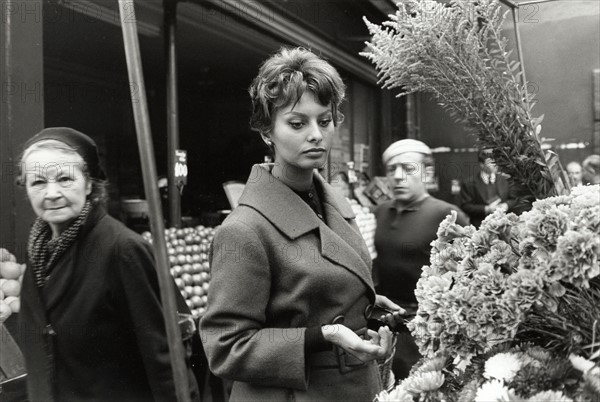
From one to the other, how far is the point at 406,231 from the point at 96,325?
1.91 metres

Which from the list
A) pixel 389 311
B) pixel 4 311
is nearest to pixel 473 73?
pixel 389 311

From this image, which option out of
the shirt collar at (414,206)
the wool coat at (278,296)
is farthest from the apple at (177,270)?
the wool coat at (278,296)

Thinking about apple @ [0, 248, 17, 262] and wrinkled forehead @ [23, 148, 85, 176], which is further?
apple @ [0, 248, 17, 262]

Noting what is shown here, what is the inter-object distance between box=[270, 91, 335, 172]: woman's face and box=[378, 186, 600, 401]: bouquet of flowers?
1.66 feet

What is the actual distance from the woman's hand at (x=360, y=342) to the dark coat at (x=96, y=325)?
0.81m

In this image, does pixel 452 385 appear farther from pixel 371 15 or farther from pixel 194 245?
pixel 371 15

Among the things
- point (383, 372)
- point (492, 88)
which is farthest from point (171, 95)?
point (492, 88)

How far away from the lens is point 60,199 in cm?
183

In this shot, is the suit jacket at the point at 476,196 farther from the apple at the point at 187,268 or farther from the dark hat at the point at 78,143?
the dark hat at the point at 78,143

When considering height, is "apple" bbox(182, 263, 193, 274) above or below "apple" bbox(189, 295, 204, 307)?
above

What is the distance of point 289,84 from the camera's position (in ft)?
4.55

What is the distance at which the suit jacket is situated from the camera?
5195mm

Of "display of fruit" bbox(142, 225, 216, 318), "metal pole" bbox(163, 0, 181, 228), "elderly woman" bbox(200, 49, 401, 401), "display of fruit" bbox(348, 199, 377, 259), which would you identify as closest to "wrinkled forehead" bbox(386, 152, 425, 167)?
"display of fruit" bbox(348, 199, 377, 259)

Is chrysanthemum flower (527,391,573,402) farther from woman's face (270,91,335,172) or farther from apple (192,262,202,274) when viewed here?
apple (192,262,202,274)
